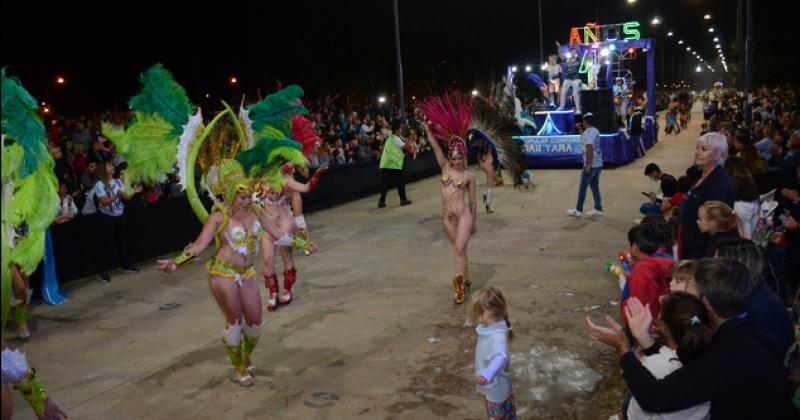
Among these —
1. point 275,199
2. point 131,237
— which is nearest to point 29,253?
point 275,199

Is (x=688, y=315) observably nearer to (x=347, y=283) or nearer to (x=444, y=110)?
(x=444, y=110)

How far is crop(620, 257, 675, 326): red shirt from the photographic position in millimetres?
4242

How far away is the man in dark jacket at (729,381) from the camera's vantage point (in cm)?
266

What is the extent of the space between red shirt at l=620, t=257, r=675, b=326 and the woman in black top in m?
0.90

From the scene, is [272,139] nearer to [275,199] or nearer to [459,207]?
[275,199]

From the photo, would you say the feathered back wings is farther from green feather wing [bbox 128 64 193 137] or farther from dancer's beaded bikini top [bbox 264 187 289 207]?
green feather wing [bbox 128 64 193 137]

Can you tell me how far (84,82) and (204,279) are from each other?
15336 millimetres

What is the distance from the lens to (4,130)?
11.9ft

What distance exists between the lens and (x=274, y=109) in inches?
242

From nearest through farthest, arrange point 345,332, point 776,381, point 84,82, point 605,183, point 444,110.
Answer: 1. point 776,381
2. point 345,332
3. point 444,110
4. point 605,183
5. point 84,82

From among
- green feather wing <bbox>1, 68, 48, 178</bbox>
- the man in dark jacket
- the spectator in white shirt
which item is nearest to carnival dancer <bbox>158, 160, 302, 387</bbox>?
green feather wing <bbox>1, 68, 48, 178</bbox>

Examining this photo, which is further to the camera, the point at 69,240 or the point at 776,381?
the point at 69,240

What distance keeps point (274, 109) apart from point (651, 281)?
374cm

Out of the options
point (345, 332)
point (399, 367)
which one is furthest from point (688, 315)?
point (345, 332)
